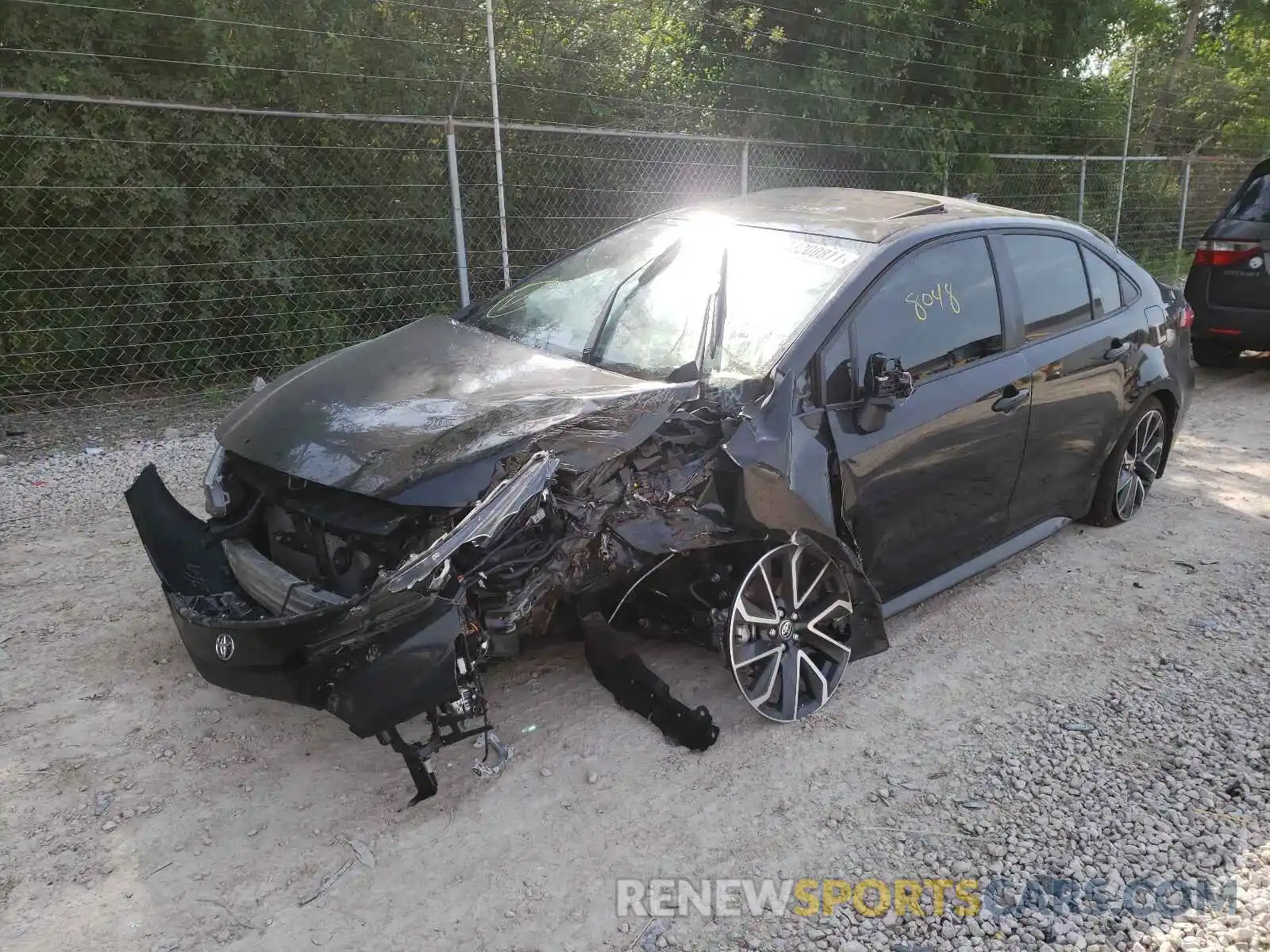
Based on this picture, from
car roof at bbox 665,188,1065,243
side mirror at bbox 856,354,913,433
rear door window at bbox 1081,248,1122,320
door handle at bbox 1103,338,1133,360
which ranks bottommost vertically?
door handle at bbox 1103,338,1133,360

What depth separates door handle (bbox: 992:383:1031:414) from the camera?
12.8 feet

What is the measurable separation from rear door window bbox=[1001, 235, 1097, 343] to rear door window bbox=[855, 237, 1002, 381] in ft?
0.76

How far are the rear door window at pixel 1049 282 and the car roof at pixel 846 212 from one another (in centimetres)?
16

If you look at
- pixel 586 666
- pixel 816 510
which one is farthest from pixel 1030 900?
pixel 586 666

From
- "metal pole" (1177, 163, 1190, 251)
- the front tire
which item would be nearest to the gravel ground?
the front tire

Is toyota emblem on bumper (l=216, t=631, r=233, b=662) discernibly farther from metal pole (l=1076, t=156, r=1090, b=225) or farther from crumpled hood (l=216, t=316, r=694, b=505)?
metal pole (l=1076, t=156, r=1090, b=225)

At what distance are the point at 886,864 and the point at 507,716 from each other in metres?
1.40

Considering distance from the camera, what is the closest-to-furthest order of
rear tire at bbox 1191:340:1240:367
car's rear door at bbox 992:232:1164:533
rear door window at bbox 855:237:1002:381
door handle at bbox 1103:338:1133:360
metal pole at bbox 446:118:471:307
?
rear door window at bbox 855:237:1002:381
car's rear door at bbox 992:232:1164:533
door handle at bbox 1103:338:1133:360
metal pole at bbox 446:118:471:307
rear tire at bbox 1191:340:1240:367

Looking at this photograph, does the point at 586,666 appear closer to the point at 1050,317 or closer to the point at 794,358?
the point at 794,358

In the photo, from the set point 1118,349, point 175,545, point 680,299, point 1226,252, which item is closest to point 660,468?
point 680,299

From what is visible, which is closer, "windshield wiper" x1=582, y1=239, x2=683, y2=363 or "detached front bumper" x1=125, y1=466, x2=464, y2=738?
"detached front bumper" x1=125, y1=466, x2=464, y2=738

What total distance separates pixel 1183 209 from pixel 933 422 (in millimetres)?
13531

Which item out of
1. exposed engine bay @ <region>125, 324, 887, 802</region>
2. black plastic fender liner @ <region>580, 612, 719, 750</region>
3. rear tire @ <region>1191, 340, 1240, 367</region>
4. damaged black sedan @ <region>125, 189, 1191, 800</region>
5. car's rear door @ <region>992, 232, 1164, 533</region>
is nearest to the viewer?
exposed engine bay @ <region>125, 324, 887, 802</region>

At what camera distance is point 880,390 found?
3311 millimetres
